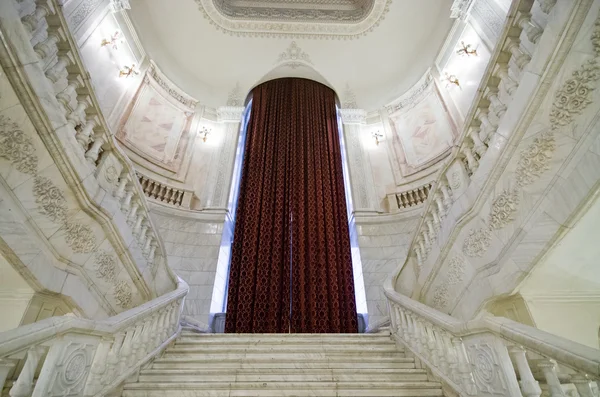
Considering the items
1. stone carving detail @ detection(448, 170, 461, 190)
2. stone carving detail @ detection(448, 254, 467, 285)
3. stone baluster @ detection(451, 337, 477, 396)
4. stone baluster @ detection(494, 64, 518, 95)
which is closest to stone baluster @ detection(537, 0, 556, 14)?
stone baluster @ detection(494, 64, 518, 95)

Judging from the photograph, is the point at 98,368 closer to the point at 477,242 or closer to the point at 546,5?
the point at 477,242

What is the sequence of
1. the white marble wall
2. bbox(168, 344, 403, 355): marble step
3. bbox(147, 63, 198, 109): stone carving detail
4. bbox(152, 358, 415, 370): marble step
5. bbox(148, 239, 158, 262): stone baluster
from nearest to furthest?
bbox(152, 358, 415, 370): marble step
bbox(168, 344, 403, 355): marble step
bbox(148, 239, 158, 262): stone baluster
the white marble wall
bbox(147, 63, 198, 109): stone carving detail

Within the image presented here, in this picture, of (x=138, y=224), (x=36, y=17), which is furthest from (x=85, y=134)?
(x=138, y=224)

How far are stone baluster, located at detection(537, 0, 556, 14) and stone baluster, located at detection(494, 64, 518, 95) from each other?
49 cm

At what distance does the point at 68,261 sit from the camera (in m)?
2.59

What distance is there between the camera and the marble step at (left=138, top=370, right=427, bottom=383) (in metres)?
2.27

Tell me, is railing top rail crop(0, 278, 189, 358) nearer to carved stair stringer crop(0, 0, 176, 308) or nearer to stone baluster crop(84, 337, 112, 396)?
stone baluster crop(84, 337, 112, 396)

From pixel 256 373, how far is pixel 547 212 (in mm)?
2460

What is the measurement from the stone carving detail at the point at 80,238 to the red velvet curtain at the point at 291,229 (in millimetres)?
2760

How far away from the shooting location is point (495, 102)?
2617 millimetres

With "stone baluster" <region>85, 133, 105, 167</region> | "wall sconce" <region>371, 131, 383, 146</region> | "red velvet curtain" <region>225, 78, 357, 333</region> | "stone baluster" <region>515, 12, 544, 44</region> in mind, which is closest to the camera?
"stone baluster" <region>515, 12, 544, 44</region>

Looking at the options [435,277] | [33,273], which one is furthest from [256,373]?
[435,277]

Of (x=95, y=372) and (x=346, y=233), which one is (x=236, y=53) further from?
(x=95, y=372)

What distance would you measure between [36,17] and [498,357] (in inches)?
154
